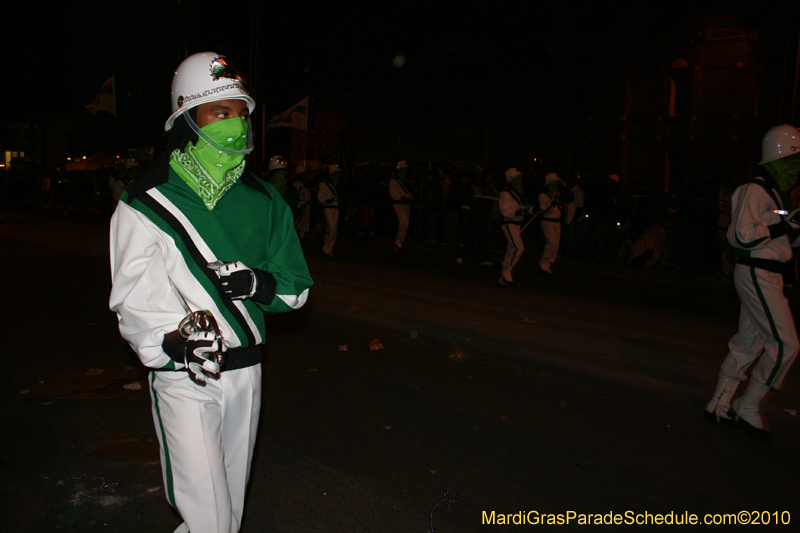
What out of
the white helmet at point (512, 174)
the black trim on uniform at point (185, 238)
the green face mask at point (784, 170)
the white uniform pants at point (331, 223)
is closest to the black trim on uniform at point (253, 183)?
the black trim on uniform at point (185, 238)

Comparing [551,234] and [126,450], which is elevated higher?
[551,234]

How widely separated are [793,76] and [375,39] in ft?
77.5

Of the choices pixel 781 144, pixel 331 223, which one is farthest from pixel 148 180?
pixel 331 223

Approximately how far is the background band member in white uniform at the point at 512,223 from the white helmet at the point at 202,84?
8957 mm

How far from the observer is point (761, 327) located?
4.66 m

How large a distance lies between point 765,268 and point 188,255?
156 inches

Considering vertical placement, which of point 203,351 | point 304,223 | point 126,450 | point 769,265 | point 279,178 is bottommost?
point 126,450

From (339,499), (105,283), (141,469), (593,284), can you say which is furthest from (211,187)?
(593,284)

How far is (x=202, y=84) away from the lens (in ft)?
8.00

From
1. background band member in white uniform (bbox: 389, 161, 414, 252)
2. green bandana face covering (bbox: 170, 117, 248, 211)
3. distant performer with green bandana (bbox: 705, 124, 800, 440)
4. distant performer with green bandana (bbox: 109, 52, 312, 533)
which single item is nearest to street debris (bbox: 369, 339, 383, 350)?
distant performer with green bandana (bbox: 705, 124, 800, 440)

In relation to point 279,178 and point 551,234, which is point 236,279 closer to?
point 279,178

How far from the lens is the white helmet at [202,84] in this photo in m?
2.44

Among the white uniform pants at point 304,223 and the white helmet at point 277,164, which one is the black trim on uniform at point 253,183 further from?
the white uniform pants at point 304,223

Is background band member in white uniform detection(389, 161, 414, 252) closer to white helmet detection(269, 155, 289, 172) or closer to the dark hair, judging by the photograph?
white helmet detection(269, 155, 289, 172)
